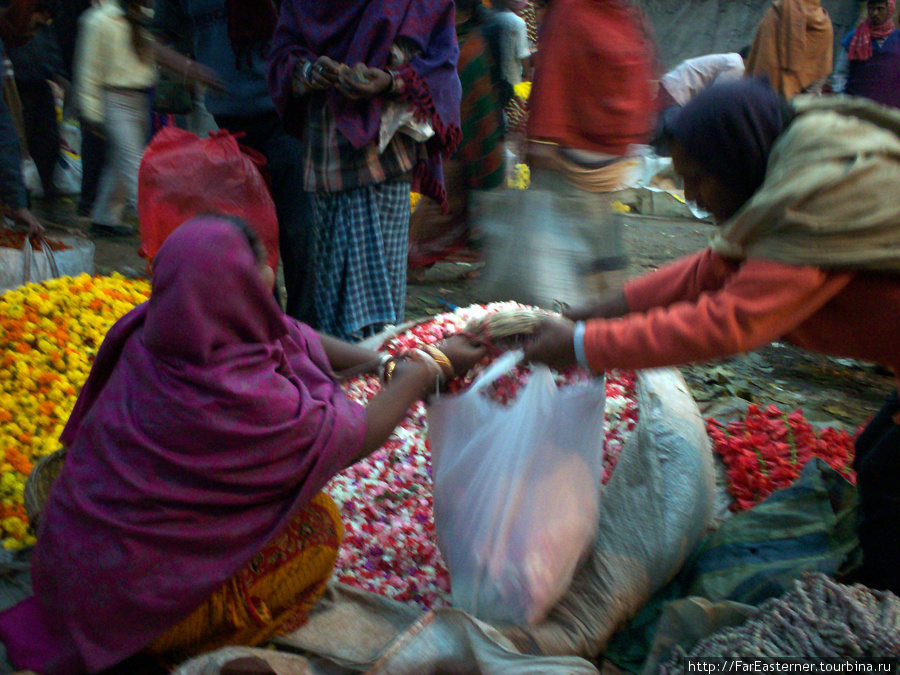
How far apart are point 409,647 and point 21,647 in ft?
2.83

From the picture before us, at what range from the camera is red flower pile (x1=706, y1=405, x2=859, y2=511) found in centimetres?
253

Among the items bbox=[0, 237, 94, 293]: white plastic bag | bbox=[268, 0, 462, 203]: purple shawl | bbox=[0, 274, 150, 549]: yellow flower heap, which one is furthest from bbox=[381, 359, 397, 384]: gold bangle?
bbox=[0, 237, 94, 293]: white plastic bag

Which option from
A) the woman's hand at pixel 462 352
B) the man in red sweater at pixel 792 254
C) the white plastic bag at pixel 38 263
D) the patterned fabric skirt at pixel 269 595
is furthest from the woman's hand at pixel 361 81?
the white plastic bag at pixel 38 263

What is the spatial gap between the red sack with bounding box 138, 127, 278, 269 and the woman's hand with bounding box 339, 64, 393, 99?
1.76ft

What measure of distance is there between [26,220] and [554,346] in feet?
11.9

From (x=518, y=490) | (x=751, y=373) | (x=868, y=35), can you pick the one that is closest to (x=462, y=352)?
(x=518, y=490)

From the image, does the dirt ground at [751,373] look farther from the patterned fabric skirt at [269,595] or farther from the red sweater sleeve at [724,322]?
the patterned fabric skirt at [269,595]

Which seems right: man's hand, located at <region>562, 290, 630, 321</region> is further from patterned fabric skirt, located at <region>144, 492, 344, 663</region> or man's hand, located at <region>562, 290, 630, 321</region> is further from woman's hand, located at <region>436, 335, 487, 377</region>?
patterned fabric skirt, located at <region>144, 492, 344, 663</region>

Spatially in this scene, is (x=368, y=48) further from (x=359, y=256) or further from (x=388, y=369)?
(x=388, y=369)

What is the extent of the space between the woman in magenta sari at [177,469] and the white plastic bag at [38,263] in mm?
2587

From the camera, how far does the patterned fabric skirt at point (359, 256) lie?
3.41 meters

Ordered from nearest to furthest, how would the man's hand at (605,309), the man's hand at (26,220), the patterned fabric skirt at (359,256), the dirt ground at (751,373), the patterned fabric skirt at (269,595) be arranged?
the patterned fabric skirt at (269,595)
the man's hand at (605,309)
the patterned fabric skirt at (359,256)
the dirt ground at (751,373)
the man's hand at (26,220)

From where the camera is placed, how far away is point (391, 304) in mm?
3572

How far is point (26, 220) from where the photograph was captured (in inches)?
160
